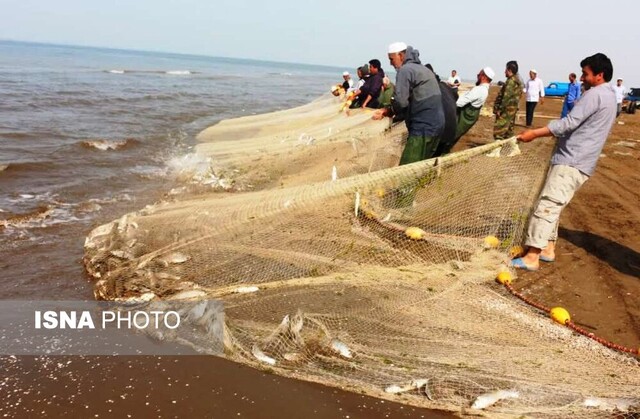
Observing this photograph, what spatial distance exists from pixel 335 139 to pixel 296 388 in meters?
5.13

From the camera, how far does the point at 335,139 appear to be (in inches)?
297

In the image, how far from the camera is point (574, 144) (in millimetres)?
4348

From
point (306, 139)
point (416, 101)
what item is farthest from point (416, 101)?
point (306, 139)

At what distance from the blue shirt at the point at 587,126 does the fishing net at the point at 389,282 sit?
2.05 feet

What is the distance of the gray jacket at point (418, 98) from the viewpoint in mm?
5402

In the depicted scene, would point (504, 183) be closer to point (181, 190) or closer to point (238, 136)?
point (181, 190)

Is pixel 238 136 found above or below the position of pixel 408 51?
below

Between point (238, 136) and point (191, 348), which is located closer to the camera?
point (191, 348)

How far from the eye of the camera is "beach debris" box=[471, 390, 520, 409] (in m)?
2.67

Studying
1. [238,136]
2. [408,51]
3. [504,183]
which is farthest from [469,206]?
[238,136]

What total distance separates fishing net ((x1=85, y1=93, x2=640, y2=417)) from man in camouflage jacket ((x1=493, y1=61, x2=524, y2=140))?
4.52 m

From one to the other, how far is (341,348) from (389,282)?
102 centimetres

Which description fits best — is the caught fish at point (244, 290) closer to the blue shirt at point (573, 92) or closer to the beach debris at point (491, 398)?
the beach debris at point (491, 398)

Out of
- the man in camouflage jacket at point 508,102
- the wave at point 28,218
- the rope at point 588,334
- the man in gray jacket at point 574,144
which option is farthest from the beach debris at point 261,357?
the man in camouflage jacket at point 508,102
